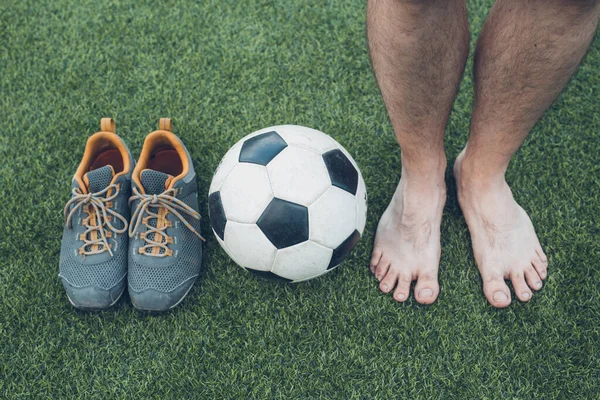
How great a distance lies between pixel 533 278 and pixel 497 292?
0.50 feet

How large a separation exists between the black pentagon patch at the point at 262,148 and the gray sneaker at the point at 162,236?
0.33 m

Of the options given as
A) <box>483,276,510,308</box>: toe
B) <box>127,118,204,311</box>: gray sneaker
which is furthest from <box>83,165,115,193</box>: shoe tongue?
<box>483,276,510,308</box>: toe

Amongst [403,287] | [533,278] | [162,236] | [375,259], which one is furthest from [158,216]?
[533,278]

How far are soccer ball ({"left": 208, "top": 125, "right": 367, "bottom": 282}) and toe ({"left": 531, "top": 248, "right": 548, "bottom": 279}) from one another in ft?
A: 2.32

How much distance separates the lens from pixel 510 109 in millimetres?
1511

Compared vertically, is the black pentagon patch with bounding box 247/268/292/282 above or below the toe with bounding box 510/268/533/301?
above

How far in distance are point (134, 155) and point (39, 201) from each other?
411 mm

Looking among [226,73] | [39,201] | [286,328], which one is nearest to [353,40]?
[226,73]

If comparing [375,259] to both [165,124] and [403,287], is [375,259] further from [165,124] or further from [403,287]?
[165,124]

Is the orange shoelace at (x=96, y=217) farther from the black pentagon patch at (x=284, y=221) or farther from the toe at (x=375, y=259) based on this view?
the toe at (x=375, y=259)

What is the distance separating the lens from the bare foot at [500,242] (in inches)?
73.0

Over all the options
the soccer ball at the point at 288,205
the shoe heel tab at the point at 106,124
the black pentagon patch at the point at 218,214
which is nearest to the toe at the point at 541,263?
the soccer ball at the point at 288,205

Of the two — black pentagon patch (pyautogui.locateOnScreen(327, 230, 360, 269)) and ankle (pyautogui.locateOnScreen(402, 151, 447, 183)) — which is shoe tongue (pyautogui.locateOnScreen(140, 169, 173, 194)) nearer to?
black pentagon patch (pyautogui.locateOnScreen(327, 230, 360, 269))

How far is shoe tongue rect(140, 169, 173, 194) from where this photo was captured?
73.0 inches
